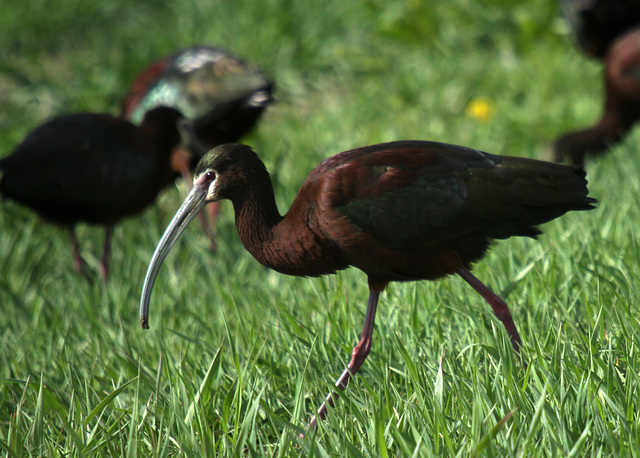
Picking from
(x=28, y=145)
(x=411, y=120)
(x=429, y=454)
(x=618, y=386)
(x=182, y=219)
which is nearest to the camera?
(x=429, y=454)

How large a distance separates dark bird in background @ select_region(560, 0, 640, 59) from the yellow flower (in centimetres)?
92

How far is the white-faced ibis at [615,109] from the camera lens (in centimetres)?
501

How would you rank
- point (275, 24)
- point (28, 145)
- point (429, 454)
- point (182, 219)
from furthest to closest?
point (275, 24) < point (28, 145) < point (182, 219) < point (429, 454)

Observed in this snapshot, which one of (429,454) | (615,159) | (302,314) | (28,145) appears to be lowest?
(429,454)

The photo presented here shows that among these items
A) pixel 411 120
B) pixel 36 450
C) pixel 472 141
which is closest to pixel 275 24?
pixel 411 120

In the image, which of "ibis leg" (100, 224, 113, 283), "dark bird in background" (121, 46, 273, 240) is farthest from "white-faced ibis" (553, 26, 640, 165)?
"ibis leg" (100, 224, 113, 283)

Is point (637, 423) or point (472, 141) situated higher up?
point (472, 141)

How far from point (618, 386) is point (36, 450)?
5.31 feet

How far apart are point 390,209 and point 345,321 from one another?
1.78ft

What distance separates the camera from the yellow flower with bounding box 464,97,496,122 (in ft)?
19.9

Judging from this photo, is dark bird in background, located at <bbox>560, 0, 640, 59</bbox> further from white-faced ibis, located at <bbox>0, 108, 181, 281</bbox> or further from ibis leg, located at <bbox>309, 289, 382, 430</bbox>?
ibis leg, located at <bbox>309, 289, 382, 430</bbox>

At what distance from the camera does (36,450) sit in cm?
221

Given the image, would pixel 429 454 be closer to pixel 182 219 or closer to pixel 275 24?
pixel 182 219

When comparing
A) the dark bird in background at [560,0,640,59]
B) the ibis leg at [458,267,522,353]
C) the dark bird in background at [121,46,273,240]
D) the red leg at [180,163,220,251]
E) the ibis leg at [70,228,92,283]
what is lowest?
the ibis leg at [70,228,92,283]
